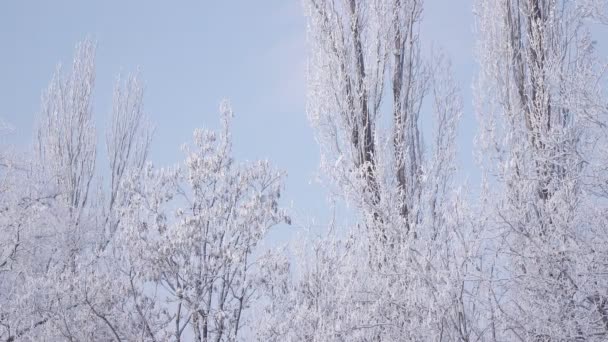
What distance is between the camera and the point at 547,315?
582 centimetres

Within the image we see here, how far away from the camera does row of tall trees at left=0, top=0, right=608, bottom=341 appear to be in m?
5.98

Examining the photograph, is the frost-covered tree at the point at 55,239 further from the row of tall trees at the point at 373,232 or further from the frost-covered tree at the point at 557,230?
the frost-covered tree at the point at 557,230

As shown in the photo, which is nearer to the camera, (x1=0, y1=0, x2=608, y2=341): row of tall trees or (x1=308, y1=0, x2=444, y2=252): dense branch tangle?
(x1=0, y1=0, x2=608, y2=341): row of tall trees

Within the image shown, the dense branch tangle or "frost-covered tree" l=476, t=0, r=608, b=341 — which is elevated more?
the dense branch tangle

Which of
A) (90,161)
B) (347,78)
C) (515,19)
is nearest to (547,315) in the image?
(347,78)

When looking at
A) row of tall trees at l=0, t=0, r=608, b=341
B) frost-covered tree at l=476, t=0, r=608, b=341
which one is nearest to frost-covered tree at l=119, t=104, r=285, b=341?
row of tall trees at l=0, t=0, r=608, b=341

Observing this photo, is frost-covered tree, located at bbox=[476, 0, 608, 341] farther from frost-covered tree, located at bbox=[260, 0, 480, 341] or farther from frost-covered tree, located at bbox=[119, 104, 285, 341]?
frost-covered tree, located at bbox=[119, 104, 285, 341]

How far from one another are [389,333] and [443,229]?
1.04m

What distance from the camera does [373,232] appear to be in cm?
694

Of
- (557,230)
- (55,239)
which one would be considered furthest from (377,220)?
(55,239)

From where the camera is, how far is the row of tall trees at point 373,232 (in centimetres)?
598

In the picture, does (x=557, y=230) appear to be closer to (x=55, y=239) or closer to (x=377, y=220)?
(x=377, y=220)

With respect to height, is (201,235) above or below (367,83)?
below

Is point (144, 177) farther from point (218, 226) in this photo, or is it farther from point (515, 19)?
point (515, 19)
